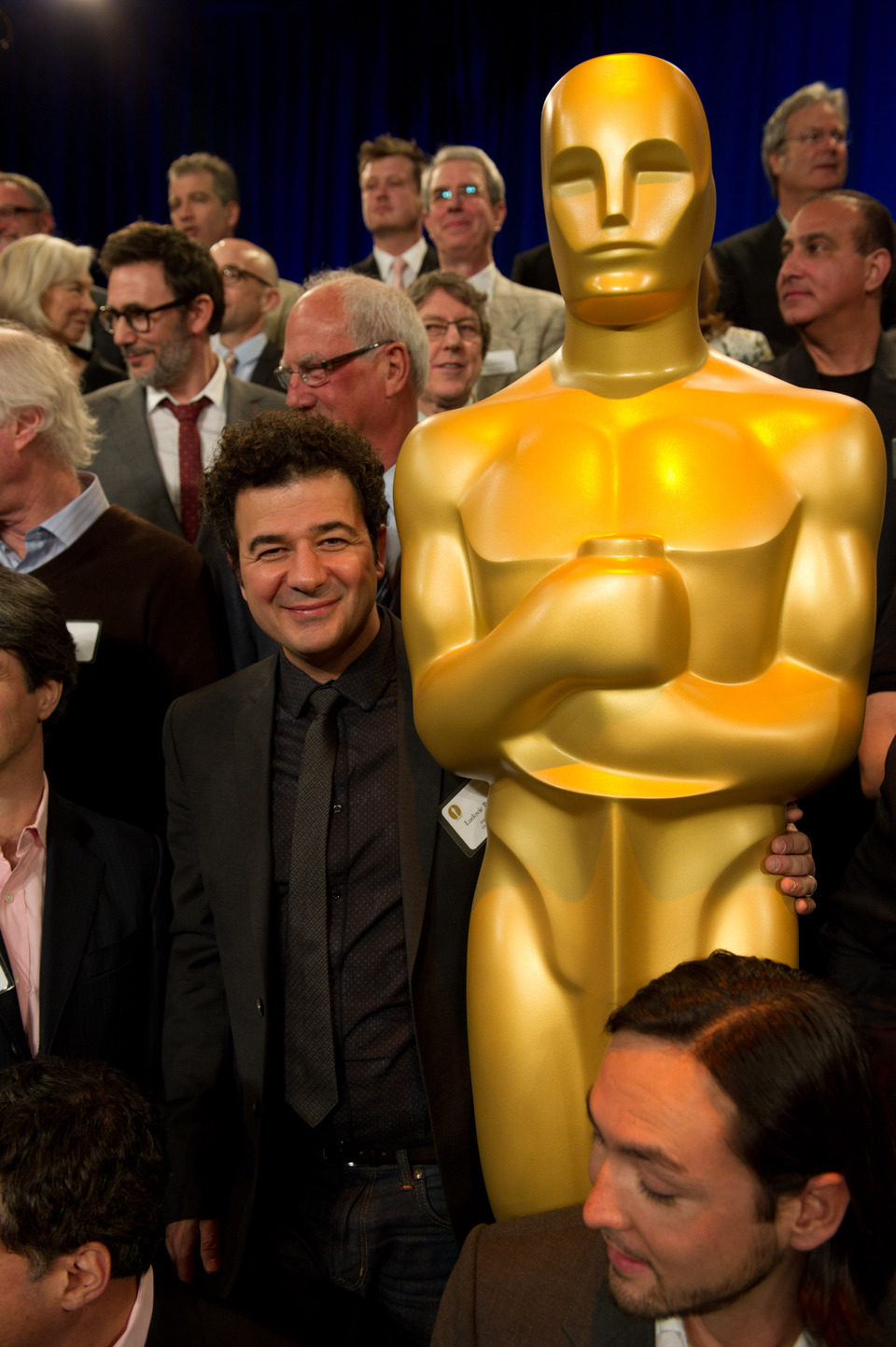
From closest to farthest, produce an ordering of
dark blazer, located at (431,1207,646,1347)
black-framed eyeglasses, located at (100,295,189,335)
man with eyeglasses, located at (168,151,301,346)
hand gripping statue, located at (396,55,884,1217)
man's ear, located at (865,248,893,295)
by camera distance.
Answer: dark blazer, located at (431,1207,646,1347) → hand gripping statue, located at (396,55,884,1217) → man's ear, located at (865,248,893,295) → black-framed eyeglasses, located at (100,295,189,335) → man with eyeglasses, located at (168,151,301,346)

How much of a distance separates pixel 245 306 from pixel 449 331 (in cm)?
118

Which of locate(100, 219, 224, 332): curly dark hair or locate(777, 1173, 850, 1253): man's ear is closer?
locate(777, 1173, 850, 1253): man's ear

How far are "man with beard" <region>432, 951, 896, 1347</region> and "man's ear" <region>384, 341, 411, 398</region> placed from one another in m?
1.61

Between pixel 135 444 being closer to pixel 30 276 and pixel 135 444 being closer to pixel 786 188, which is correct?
pixel 30 276

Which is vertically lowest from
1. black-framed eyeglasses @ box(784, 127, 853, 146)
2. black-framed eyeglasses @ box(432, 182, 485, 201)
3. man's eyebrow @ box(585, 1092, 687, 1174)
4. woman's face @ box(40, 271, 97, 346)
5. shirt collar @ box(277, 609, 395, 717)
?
man's eyebrow @ box(585, 1092, 687, 1174)

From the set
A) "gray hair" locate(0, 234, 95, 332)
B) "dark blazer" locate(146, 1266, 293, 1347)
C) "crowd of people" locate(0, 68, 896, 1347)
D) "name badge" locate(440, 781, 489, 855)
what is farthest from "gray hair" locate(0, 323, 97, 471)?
"dark blazer" locate(146, 1266, 293, 1347)

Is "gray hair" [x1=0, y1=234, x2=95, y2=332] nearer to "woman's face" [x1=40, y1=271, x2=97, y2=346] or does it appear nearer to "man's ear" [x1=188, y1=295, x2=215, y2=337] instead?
"woman's face" [x1=40, y1=271, x2=97, y2=346]

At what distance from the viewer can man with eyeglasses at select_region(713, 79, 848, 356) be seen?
4.35 m

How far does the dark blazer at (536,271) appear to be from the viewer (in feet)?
15.7

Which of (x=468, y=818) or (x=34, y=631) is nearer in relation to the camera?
(x=468, y=818)

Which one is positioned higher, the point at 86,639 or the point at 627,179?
the point at 627,179

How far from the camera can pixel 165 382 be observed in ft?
11.0

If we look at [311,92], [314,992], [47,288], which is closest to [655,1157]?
[314,992]

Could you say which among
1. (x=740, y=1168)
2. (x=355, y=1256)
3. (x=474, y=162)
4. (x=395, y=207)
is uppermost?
(x=474, y=162)
